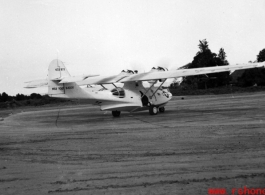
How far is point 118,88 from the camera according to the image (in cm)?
2631

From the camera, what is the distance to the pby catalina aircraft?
80.9 ft

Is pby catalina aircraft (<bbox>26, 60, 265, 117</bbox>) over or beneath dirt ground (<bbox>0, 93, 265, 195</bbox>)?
over

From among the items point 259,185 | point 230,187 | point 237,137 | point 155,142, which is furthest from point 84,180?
point 237,137

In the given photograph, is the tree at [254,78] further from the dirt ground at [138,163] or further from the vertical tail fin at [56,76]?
the dirt ground at [138,163]

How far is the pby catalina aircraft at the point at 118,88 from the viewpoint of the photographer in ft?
80.9

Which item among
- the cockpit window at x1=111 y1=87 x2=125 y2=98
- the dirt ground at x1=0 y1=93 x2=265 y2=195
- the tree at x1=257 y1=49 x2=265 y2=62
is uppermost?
the tree at x1=257 y1=49 x2=265 y2=62

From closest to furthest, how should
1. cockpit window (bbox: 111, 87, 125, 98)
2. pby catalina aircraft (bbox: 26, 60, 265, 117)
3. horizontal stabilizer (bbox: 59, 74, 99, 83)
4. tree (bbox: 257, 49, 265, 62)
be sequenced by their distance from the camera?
horizontal stabilizer (bbox: 59, 74, 99, 83)
pby catalina aircraft (bbox: 26, 60, 265, 117)
cockpit window (bbox: 111, 87, 125, 98)
tree (bbox: 257, 49, 265, 62)

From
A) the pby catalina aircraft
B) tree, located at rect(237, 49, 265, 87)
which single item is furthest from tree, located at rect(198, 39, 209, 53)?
the pby catalina aircraft

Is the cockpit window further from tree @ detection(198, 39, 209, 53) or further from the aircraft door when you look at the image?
tree @ detection(198, 39, 209, 53)

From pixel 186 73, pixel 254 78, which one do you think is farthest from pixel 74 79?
pixel 254 78

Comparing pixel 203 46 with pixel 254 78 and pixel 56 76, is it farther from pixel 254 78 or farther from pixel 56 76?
pixel 56 76

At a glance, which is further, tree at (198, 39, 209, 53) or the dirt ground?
tree at (198, 39, 209, 53)

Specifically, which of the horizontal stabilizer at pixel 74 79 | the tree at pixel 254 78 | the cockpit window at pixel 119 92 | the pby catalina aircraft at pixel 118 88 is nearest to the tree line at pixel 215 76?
the tree at pixel 254 78

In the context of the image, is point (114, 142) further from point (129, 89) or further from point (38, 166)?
point (129, 89)
